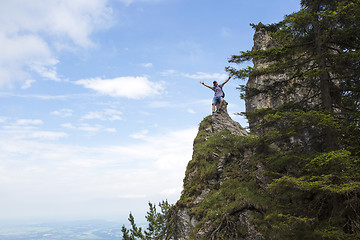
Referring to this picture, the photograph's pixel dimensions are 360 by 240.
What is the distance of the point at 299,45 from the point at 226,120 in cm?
1243

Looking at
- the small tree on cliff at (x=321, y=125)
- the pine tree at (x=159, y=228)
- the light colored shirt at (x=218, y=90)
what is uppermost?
the light colored shirt at (x=218, y=90)

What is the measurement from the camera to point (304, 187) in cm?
753

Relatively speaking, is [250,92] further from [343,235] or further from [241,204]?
[343,235]

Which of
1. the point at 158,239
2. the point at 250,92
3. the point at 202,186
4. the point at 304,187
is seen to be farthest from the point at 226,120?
the point at 304,187

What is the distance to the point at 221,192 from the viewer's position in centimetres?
1362

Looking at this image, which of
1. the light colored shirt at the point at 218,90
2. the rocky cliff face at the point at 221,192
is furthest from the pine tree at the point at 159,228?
the light colored shirt at the point at 218,90

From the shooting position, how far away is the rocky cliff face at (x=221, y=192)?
1115cm

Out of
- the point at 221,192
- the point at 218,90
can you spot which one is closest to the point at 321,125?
the point at 221,192

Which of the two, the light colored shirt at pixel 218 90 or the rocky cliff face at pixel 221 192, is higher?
the light colored shirt at pixel 218 90

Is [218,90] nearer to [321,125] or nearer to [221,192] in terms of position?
[221,192]

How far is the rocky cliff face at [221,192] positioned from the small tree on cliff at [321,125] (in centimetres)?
149

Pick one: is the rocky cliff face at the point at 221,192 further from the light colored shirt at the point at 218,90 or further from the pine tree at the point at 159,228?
the light colored shirt at the point at 218,90

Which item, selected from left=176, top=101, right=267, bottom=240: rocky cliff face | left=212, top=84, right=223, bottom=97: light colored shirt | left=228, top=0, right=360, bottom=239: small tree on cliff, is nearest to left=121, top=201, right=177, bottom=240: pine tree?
left=176, top=101, right=267, bottom=240: rocky cliff face

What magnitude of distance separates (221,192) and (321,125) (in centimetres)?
664
